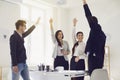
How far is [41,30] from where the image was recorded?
645 cm

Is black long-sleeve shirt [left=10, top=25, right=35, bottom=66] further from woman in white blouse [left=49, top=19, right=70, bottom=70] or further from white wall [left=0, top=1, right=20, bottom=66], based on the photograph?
white wall [left=0, top=1, right=20, bottom=66]

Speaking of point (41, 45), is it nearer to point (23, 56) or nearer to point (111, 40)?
point (111, 40)

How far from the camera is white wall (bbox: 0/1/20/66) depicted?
474cm

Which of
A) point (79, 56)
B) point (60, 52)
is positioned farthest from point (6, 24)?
point (79, 56)

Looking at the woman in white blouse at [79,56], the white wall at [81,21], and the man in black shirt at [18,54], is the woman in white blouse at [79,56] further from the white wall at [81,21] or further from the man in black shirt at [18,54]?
the white wall at [81,21]

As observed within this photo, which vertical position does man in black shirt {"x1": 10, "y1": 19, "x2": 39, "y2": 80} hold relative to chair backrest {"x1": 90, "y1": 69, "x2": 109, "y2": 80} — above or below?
above

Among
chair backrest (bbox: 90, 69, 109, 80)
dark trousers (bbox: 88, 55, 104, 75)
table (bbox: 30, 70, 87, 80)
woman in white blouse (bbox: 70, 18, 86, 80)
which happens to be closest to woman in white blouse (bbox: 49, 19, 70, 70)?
woman in white blouse (bbox: 70, 18, 86, 80)

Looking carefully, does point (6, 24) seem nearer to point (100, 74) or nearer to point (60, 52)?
point (60, 52)

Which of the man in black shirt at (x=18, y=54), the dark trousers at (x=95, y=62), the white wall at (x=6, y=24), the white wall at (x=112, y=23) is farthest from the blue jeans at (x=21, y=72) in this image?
the white wall at (x=112, y=23)

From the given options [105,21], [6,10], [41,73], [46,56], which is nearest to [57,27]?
[46,56]

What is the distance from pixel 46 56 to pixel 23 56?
10.9 feet

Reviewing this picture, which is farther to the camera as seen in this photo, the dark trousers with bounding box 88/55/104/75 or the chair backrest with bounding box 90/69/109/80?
the dark trousers with bounding box 88/55/104/75

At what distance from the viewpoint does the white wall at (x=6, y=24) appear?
4.74 metres

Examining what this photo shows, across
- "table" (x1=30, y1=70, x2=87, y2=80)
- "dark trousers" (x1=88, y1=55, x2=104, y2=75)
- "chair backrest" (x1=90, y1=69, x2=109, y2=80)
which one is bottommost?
"table" (x1=30, y1=70, x2=87, y2=80)
